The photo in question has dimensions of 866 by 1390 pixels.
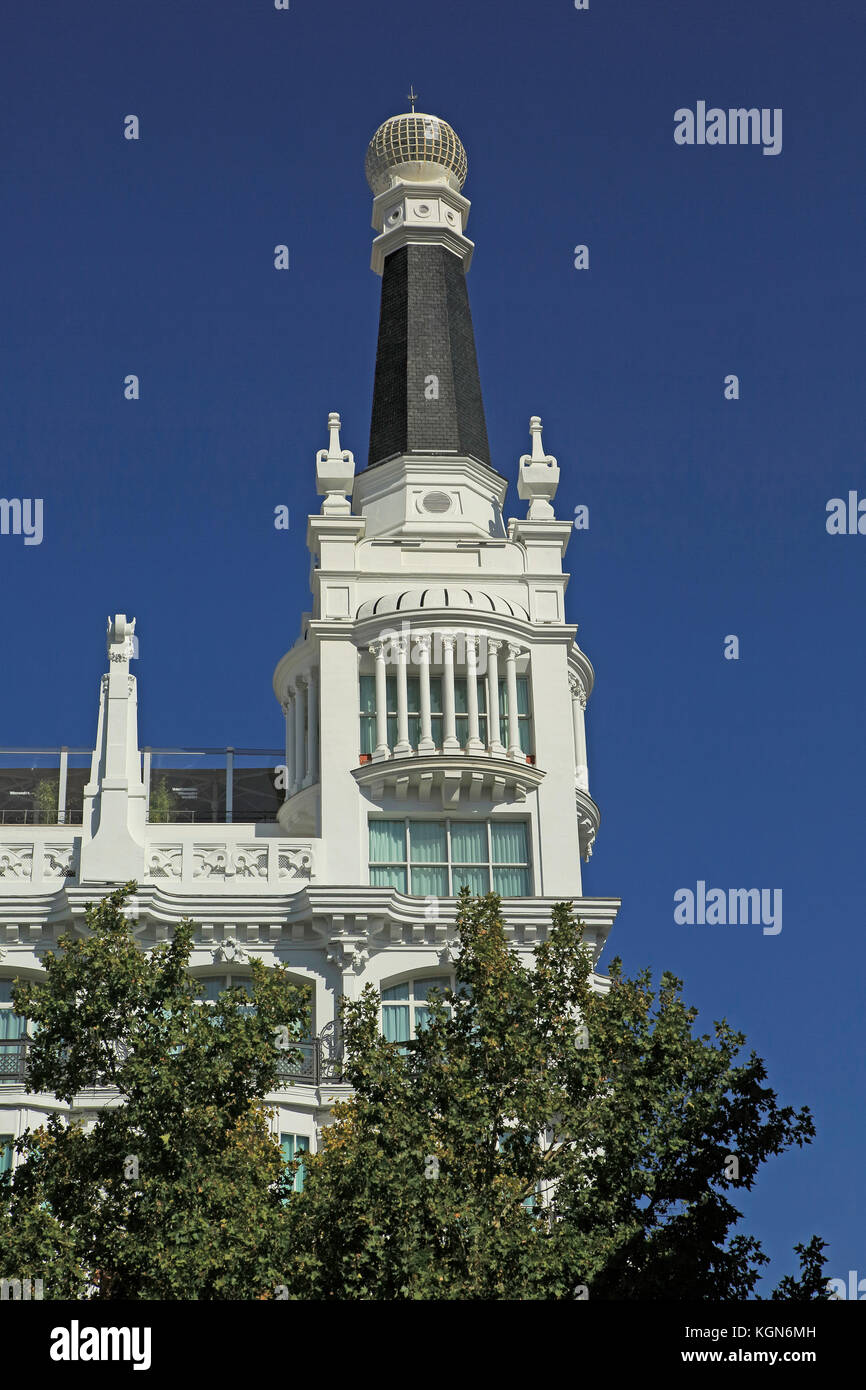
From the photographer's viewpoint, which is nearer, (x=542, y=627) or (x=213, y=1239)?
(x=213, y=1239)

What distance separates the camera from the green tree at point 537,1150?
32812 millimetres

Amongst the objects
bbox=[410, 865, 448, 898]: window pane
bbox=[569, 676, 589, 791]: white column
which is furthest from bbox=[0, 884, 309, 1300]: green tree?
bbox=[569, 676, 589, 791]: white column

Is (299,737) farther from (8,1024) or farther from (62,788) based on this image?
(8,1024)

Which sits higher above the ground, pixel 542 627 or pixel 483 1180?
pixel 542 627

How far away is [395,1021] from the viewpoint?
5109cm

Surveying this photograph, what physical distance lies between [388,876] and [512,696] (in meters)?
6.55

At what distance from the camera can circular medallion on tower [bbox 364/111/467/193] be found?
6994cm

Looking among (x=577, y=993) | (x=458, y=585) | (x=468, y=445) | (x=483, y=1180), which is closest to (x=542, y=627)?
(x=458, y=585)

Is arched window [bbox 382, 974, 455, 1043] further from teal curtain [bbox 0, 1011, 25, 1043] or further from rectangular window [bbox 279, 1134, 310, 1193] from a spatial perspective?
teal curtain [bbox 0, 1011, 25, 1043]

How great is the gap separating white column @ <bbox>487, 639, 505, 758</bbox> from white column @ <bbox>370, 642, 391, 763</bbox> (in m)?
2.98
